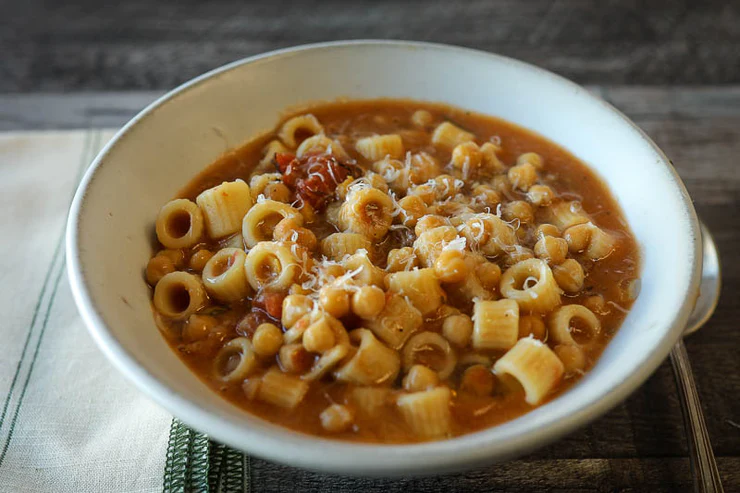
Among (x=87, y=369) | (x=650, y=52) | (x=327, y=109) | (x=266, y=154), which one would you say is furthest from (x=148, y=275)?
(x=650, y=52)

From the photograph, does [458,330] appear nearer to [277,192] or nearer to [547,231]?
[547,231]

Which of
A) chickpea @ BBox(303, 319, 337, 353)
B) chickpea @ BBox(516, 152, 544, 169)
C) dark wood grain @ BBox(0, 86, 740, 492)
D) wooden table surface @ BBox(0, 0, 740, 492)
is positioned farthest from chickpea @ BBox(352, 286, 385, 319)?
chickpea @ BBox(516, 152, 544, 169)

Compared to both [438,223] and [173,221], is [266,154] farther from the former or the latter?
[438,223]

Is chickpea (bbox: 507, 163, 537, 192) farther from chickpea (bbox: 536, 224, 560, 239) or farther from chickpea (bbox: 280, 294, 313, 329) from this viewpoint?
chickpea (bbox: 280, 294, 313, 329)

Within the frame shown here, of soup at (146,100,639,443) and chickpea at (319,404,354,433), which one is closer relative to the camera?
chickpea at (319,404,354,433)

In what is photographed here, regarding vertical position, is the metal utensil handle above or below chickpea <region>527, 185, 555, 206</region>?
below

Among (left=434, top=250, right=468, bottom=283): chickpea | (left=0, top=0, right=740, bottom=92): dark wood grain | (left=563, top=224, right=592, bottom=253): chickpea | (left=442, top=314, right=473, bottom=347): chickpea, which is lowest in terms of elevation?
(left=0, top=0, right=740, bottom=92): dark wood grain

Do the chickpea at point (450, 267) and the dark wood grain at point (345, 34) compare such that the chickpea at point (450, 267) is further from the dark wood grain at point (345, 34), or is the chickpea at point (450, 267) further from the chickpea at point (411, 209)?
the dark wood grain at point (345, 34)

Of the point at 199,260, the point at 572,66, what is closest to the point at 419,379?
the point at 199,260

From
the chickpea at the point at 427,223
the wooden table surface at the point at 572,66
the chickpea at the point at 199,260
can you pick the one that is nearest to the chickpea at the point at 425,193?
the chickpea at the point at 427,223
